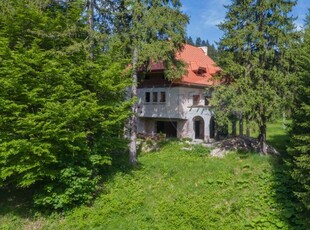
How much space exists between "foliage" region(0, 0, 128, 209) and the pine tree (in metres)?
7.98

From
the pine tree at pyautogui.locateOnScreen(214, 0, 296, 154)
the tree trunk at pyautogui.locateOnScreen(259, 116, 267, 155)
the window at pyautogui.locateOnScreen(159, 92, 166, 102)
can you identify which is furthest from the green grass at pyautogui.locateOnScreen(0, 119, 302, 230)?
the window at pyautogui.locateOnScreen(159, 92, 166, 102)

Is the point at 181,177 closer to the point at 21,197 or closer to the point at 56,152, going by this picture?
the point at 56,152

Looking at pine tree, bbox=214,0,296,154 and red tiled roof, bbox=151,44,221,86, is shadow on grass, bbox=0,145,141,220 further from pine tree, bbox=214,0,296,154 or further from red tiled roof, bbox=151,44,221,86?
red tiled roof, bbox=151,44,221,86

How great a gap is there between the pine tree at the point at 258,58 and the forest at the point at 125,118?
0.24 feet

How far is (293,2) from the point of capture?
60.4 ft

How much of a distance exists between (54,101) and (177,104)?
15.1 m

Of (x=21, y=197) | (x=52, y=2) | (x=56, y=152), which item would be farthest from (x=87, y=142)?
(x=52, y=2)

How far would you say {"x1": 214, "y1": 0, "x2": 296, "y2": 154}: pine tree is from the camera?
18.3 meters

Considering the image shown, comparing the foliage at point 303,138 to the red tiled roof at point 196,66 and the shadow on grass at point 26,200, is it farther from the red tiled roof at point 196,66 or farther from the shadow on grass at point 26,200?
the red tiled roof at point 196,66

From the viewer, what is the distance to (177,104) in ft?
88.6

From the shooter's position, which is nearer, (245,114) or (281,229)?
(281,229)

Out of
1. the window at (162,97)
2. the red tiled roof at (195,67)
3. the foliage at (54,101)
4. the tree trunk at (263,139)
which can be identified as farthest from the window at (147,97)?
the foliage at (54,101)

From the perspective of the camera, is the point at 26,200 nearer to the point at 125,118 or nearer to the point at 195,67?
the point at 125,118

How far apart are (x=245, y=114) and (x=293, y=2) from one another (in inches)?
311
